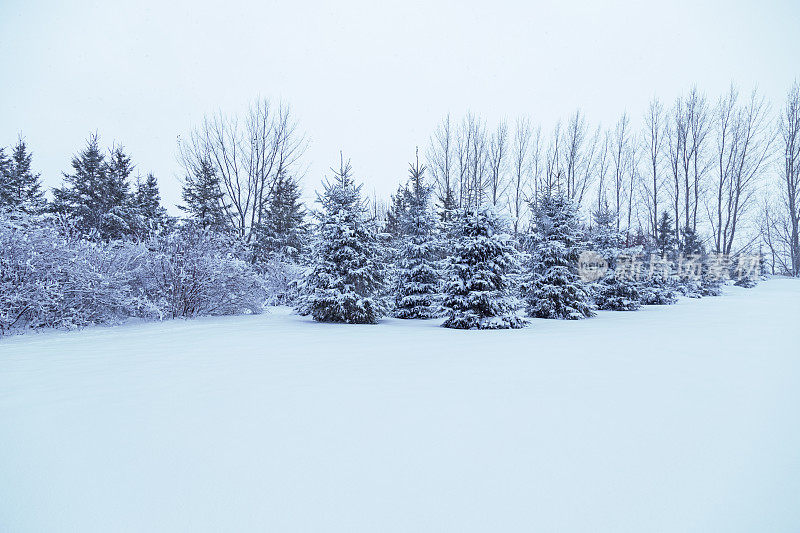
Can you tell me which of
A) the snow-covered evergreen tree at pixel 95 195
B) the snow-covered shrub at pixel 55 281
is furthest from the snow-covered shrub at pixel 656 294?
the snow-covered evergreen tree at pixel 95 195

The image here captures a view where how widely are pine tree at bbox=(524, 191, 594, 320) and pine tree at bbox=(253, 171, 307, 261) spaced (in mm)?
12431

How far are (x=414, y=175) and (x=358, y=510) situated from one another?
12139 millimetres

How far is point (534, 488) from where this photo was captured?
186 centimetres

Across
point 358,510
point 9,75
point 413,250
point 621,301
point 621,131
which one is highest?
point 621,131

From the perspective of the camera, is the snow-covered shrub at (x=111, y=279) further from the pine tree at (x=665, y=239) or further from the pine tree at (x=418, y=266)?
the pine tree at (x=665, y=239)

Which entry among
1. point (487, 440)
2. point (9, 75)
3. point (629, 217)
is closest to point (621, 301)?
point (487, 440)

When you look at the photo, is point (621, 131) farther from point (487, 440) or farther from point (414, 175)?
point (487, 440)

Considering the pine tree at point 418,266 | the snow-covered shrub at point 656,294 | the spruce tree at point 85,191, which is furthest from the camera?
A: the spruce tree at point 85,191

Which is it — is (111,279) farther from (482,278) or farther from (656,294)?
(656,294)

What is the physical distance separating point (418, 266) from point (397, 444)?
9255mm

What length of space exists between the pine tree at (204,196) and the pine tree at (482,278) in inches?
616

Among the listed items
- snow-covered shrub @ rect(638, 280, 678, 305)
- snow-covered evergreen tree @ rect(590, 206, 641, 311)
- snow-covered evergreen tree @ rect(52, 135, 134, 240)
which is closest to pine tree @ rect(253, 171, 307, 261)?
snow-covered evergreen tree @ rect(52, 135, 134, 240)

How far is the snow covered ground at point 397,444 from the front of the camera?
1.69 meters

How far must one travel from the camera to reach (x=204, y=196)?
787 inches
